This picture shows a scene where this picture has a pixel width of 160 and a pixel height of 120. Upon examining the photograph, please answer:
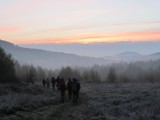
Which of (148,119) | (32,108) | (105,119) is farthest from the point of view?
(32,108)

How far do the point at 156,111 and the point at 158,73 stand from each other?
439ft

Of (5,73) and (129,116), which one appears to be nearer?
(129,116)

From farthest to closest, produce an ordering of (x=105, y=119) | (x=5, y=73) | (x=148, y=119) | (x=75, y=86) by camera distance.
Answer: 1. (x=5, y=73)
2. (x=75, y=86)
3. (x=105, y=119)
4. (x=148, y=119)

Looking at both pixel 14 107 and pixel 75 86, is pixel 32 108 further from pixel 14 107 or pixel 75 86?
pixel 75 86

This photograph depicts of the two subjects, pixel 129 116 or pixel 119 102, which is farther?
pixel 119 102

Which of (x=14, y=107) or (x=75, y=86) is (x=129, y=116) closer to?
(x=14, y=107)

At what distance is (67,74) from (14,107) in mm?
137366

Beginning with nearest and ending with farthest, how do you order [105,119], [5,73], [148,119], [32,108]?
[148,119] < [105,119] < [32,108] < [5,73]

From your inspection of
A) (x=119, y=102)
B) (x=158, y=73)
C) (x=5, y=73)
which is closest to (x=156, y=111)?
(x=119, y=102)

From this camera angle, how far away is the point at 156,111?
2291 cm

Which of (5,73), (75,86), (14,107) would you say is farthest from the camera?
(5,73)

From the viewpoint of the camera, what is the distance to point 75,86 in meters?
35.1

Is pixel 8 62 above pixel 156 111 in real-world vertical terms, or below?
above

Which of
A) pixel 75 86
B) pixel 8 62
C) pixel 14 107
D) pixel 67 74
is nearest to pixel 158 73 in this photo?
pixel 67 74
